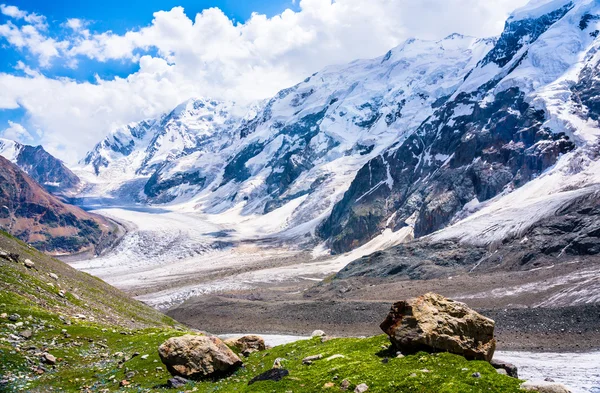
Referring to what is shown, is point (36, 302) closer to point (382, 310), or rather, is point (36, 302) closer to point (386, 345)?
point (386, 345)

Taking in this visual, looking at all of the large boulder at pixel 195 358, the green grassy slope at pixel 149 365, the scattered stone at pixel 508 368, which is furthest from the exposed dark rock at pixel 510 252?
the large boulder at pixel 195 358

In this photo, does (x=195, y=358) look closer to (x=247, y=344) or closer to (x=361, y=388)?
(x=247, y=344)

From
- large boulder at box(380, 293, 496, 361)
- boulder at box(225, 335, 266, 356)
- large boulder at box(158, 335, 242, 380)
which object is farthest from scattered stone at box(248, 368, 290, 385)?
boulder at box(225, 335, 266, 356)

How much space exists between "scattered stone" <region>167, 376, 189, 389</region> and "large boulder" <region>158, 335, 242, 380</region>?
56 centimetres

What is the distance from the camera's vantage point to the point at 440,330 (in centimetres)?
2111

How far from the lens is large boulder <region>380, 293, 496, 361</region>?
→ 2097 centimetres

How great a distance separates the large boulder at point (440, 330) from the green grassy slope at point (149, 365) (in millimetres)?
743

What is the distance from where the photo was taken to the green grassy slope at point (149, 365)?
61.6 feet

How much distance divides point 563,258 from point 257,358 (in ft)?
315

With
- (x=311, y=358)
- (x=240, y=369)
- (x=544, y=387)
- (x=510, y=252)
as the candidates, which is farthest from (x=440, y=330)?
(x=510, y=252)

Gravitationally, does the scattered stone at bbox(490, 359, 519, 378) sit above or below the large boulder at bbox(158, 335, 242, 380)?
below

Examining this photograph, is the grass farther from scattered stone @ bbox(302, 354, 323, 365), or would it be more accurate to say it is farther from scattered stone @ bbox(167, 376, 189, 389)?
scattered stone @ bbox(302, 354, 323, 365)

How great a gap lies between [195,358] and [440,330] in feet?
41.7

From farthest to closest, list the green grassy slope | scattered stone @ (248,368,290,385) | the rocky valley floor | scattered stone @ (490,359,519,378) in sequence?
the rocky valley floor, scattered stone @ (248,368,290,385), scattered stone @ (490,359,519,378), the green grassy slope
